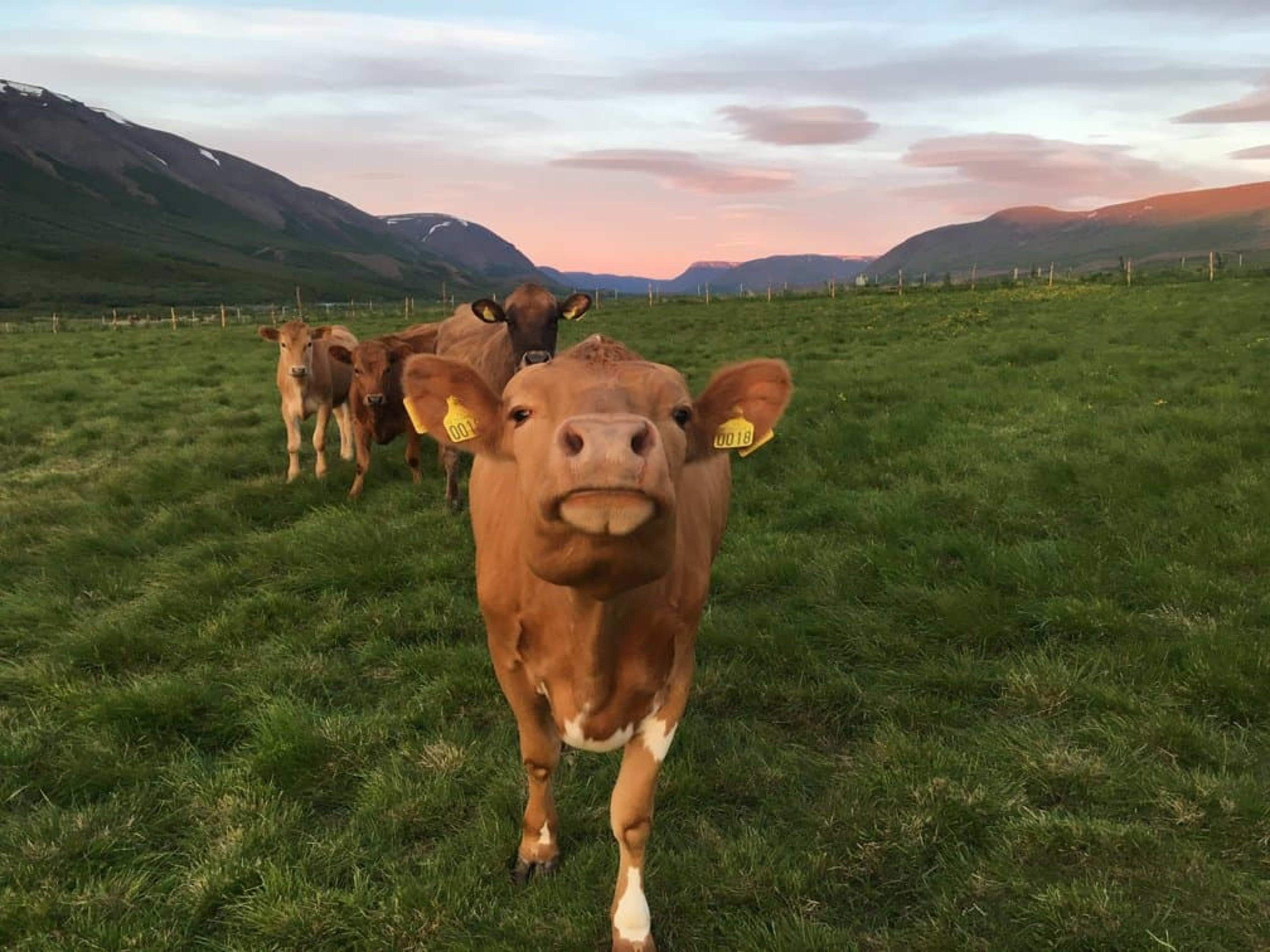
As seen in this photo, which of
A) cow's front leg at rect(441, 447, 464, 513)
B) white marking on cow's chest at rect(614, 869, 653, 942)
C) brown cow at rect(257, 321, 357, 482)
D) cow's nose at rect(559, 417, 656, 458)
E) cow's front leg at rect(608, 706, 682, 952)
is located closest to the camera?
cow's nose at rect(559, 417, 656, 458)

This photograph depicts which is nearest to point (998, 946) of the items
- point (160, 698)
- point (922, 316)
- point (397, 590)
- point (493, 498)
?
point (493, 498)

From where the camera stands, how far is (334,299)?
13088cm

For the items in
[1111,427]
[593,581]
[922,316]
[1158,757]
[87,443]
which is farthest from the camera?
[922,316]

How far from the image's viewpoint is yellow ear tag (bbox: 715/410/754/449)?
267 centimetres

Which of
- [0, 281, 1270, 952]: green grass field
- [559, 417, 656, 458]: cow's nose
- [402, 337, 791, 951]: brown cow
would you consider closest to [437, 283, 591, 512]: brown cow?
[0, 281, 1270, 952]: green grass field

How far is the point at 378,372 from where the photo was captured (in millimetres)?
9062

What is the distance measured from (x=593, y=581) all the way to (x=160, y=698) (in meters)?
3.39

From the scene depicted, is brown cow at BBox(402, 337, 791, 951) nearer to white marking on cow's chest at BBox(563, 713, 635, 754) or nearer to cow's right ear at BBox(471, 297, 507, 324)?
white marking on cow's chest at BBox(563, 713, 635, 754)

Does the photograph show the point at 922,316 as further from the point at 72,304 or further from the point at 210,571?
the point at 72,304

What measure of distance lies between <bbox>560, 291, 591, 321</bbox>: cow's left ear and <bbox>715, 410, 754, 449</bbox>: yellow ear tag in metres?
6.72

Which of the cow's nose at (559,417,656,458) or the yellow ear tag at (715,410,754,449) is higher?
the cow's nose at (559,417,656,458)

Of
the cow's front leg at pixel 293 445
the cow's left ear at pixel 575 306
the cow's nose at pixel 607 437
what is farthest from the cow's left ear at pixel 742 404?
the cow's front leg at pixel 293 445

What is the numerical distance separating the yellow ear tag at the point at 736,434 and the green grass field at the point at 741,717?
1748mm

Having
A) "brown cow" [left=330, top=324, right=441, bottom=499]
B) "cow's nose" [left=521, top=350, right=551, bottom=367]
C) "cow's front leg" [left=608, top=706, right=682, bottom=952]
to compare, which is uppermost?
"cow's nose" [left=521, top=350, right=551, bottom=367]
